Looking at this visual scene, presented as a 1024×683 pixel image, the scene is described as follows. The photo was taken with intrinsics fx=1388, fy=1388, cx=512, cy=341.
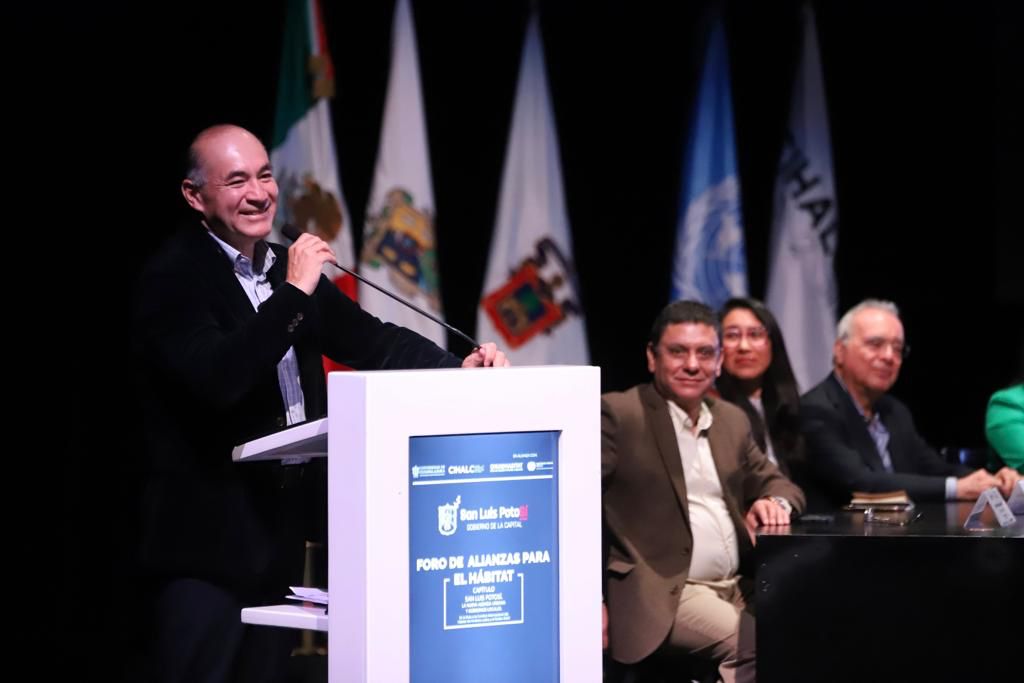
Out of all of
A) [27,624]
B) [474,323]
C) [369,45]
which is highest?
[369,45]

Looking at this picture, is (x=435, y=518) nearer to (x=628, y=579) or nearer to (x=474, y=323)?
(x=628, y=579)

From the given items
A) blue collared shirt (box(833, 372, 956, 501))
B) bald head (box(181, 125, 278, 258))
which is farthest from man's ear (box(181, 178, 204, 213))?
blue collared shirt (box(833, 372, 956, 501))

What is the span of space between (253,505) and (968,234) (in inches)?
177

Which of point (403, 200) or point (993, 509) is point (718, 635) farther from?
point (403, 200)

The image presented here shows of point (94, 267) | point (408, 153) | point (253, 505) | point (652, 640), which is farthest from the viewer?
point (408, 153)

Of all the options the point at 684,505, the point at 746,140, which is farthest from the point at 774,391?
the point at 746,140

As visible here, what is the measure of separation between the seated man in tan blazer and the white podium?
1.51 metres

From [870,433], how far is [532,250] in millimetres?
1875

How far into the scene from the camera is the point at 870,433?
4.46 metres

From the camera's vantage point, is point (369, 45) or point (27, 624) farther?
point (369, 45)

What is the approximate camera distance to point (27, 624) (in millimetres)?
4770

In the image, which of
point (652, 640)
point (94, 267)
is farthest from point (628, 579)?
point (94, 267)

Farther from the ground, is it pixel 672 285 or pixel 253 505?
pixel 672 285

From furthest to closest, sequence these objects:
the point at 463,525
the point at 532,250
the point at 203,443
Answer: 1. the point at 532,250
2. the point at 203,443
3. the point at 463,525
